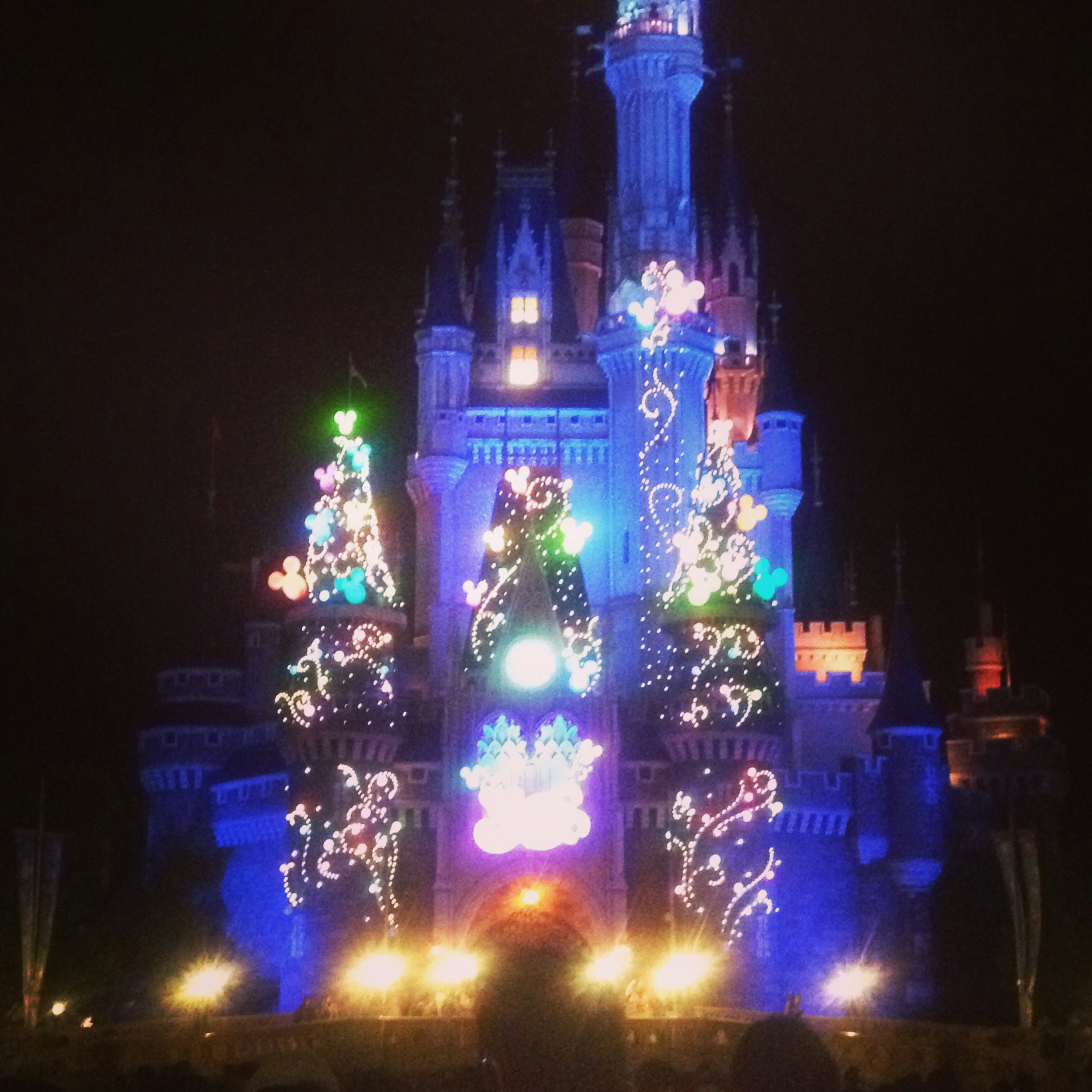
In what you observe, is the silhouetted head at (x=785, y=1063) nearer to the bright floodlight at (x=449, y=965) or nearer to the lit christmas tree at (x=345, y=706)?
the bright floodlight at (x=449, y=965)

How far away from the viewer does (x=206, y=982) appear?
1959 inches

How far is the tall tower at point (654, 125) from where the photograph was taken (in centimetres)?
5731

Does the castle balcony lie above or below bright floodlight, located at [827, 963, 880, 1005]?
above

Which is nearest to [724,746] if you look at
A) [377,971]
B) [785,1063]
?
[377,971]

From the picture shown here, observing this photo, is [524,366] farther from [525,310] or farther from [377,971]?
[377,971]

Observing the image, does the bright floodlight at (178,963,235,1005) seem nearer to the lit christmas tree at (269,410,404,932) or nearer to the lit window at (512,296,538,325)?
the lit christmas tree at (269,410,404,932)

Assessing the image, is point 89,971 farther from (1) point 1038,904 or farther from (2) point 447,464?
(1) point 1038,904

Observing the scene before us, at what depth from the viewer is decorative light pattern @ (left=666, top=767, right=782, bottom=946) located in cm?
4484

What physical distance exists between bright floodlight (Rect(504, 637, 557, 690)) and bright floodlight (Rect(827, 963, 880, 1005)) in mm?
9964

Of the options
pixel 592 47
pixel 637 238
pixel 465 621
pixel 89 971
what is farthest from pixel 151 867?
pixel 592 47

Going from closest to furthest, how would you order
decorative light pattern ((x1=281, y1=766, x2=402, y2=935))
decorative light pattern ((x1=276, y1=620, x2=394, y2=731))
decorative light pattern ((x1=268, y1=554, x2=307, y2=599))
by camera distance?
decorative light pattern ((x1=281, y1=766, x2=402, y2=935)) → decorative light pattern ((x1=276, y1=620, x2=394, y2=731)) → decorative light pattern ((x1=268, y1=554, x2=307, y2=599))

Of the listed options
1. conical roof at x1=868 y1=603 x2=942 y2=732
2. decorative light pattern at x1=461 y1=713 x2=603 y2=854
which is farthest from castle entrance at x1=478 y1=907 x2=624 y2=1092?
conical roof at x1=868 y1=603 x2=942 y2=732

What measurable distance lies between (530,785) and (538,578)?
4645 mm

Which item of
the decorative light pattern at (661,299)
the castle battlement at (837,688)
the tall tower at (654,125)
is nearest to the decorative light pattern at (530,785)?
the castle battlement at (837,688)
